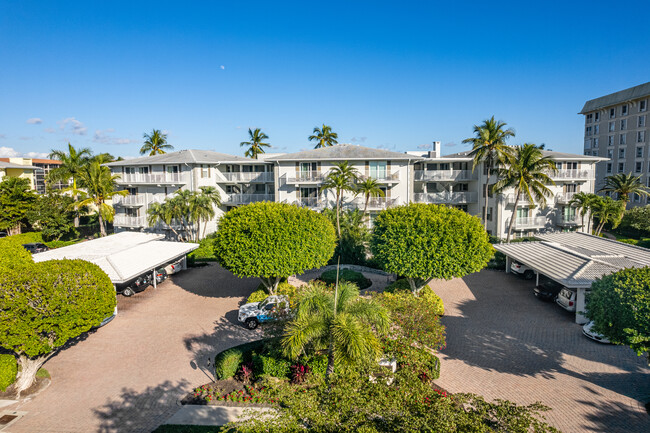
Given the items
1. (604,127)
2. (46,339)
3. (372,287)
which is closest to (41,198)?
(46,339)

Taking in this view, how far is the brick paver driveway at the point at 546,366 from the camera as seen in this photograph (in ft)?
43.1

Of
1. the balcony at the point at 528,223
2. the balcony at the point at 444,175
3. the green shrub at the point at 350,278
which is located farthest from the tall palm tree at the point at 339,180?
the balcony at the point at 528,223

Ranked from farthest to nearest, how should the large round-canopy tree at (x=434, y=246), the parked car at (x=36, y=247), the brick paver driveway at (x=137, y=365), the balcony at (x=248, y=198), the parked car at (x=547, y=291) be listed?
the balcony at (x=248, y=198) → the parked car at (x=36, y=247) → the parked car at (x=547, y=291) → the large round-canopy tree at (x=434, y=246) → the brick paver driveway at (x=137, y=365)

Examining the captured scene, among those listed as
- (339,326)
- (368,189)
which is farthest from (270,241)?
(368,189)

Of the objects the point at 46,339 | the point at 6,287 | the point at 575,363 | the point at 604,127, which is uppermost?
the point at 604,127

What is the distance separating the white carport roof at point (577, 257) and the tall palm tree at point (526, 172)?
18.7 ft

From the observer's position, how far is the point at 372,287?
27750 mm

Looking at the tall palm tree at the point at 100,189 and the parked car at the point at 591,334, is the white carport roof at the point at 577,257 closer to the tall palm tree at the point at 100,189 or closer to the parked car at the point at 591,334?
the parked car at the point at 591,334

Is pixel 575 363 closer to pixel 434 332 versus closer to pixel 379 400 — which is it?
pixel 434 332

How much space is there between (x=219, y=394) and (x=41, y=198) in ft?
131

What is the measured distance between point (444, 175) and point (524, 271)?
49.7 feet

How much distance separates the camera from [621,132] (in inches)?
2327

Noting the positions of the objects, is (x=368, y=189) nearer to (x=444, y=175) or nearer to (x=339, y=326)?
(x=444, y=175)

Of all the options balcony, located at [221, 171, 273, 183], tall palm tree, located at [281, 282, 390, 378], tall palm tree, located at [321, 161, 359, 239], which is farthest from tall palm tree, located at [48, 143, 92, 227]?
tall palm tree, located at [281, 282, 390, 378]
